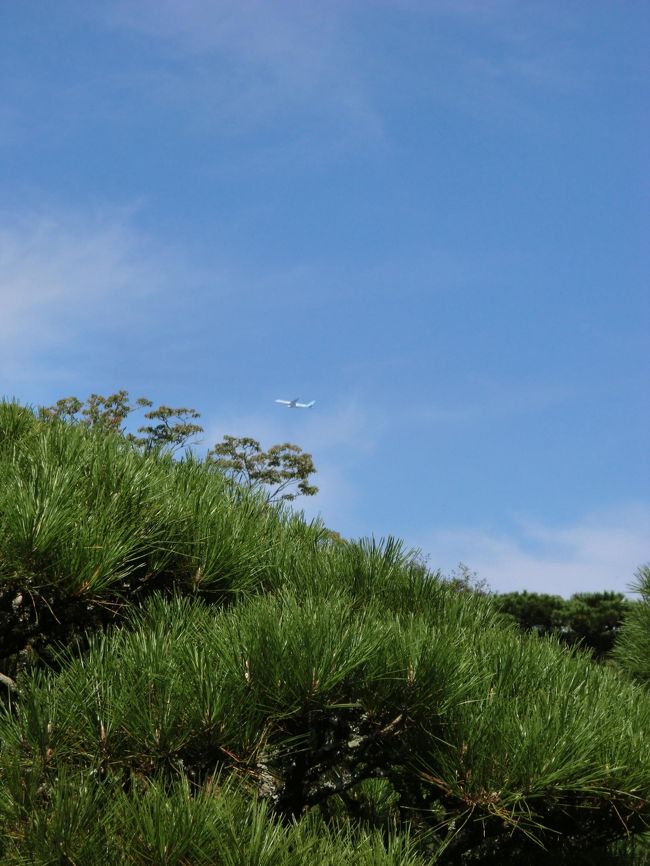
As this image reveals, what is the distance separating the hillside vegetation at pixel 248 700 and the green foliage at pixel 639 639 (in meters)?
3.30

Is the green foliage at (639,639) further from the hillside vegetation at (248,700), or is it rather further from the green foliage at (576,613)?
the green foliage at (576,613)

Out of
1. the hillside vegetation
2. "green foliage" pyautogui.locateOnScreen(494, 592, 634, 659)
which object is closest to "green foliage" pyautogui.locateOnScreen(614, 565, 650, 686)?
the hillside vegetation

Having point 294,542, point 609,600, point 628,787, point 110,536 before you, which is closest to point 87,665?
point 110,536

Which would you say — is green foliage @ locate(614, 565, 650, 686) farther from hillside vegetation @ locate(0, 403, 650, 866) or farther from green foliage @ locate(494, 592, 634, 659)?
green foliage @ locate(494, 592, 634, 659)

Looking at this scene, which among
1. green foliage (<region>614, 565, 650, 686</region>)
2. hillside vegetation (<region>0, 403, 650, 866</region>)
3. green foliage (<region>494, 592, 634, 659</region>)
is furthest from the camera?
green foliage (<region>494, 592, 634, 659</region>)

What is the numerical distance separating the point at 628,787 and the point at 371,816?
1223 mm

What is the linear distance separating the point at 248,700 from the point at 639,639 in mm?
5496

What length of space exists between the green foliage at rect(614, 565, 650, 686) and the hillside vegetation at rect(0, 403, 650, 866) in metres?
3.30

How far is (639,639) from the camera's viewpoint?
7.65 m

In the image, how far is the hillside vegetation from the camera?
2.71 metres

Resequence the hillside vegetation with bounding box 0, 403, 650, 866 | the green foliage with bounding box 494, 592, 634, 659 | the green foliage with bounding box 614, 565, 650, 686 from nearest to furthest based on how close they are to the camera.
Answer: the hillside vegetation with bounding box 0, 403, 650, 866 → the green foliage with bounding box 614, 565, 650, 686 → the green foliage with bounding box 494, 592, 634, 659

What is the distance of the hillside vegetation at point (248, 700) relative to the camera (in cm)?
271

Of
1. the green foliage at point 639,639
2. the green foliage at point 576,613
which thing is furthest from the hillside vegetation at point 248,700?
the green foliage at point 576,613

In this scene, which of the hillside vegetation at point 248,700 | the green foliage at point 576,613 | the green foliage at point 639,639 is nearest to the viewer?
the hillside vegetation at point 248,700
